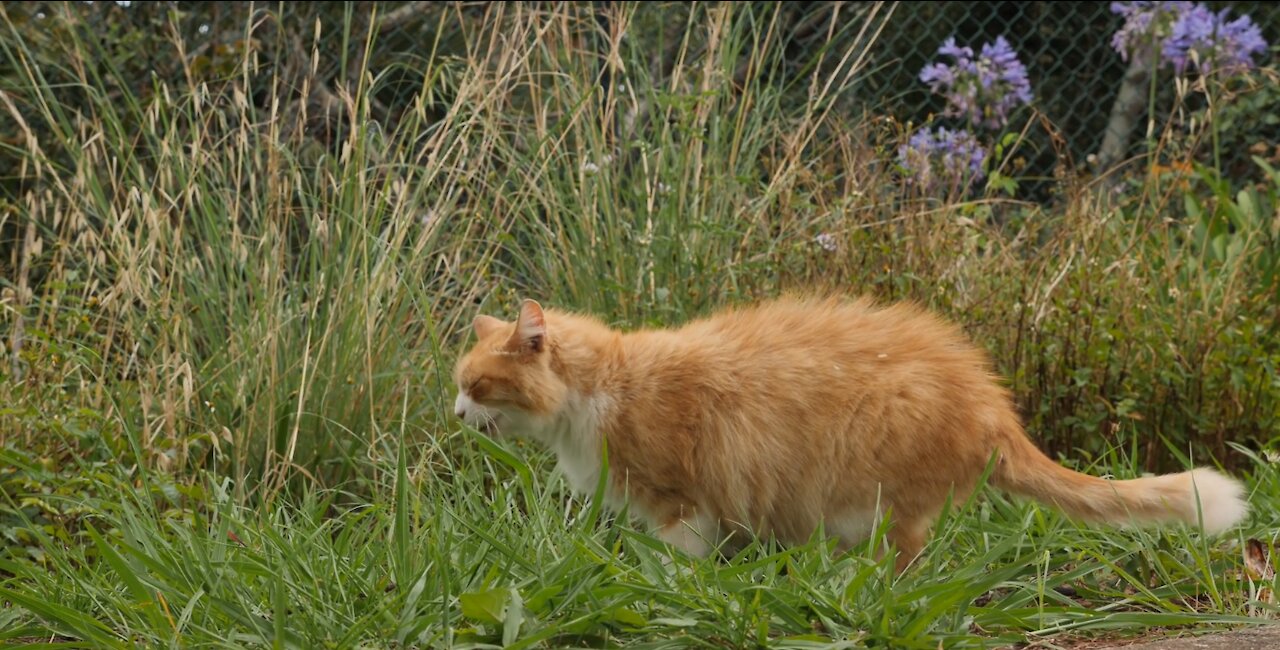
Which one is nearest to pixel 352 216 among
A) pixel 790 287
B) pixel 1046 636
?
pixel 790 287

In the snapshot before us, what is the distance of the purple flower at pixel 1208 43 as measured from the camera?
5734 millimetres

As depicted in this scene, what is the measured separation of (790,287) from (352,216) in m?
1.53

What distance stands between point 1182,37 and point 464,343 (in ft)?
12.1

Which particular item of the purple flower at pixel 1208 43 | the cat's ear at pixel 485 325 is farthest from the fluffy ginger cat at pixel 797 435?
the purple flower at pixel 1208 43

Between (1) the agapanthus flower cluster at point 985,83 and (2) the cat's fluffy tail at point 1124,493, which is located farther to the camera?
(1) the agapanthus flower cluster at point 985,83

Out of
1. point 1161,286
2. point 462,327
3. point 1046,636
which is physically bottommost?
point 462,327

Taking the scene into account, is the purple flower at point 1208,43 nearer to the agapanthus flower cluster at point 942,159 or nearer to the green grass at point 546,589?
the agapanthus flower cluster at point 942,159

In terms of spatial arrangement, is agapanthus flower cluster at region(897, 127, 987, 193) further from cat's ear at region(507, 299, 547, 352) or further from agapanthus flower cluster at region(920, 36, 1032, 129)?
cat's ear at region(507, 299, 547, 352)

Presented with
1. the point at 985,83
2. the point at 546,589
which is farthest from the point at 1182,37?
the point at 546,589

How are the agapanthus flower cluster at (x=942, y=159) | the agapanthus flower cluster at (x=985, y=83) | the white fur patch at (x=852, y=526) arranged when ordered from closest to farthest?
the white fur patch at (x=852, y=526) → the agapanthus flower cluster at (x=942, y=159) → the agapanthus flower cluster at (x=985, y=83)

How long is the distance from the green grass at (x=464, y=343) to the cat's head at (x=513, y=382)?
13cm

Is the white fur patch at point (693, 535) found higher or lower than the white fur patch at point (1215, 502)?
lower

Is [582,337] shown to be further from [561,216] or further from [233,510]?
[561,216]

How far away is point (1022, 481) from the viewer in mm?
3436
